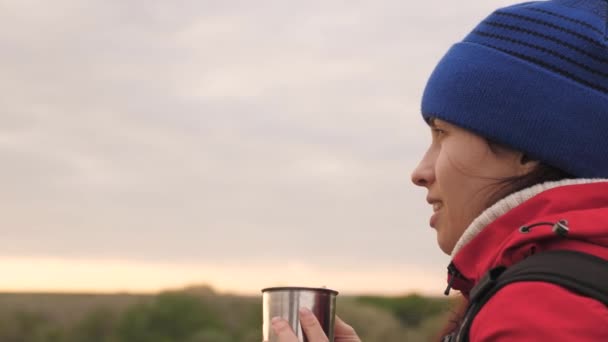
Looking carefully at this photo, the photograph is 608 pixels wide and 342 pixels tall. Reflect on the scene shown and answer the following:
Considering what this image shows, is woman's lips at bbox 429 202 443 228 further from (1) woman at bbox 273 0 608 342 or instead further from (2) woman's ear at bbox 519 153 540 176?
(2) woman's ear at bbox 519 153 540 176

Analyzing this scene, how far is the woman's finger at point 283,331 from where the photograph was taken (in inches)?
80.6

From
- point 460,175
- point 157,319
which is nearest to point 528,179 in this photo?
point 460,175

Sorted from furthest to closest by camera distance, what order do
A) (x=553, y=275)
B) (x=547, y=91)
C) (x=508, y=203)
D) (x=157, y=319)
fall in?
1. (x=157, y=319)
2. (x=547, y=91)
3. (x=508, y=203)
4. (x=553, y=275)

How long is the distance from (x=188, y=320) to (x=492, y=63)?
10652 millimetres

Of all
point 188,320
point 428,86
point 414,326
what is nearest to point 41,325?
point 188,320

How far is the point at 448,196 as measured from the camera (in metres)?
2.06

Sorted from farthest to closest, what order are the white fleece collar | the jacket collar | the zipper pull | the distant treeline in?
the distant treeline, the zipper pull, the white fleece collar, the jacket collar

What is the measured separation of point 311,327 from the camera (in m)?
2.07

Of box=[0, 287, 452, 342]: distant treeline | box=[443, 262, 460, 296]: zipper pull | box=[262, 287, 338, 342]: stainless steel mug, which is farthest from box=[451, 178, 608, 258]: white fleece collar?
box=[0, 287, 452, 342]: distant treeline

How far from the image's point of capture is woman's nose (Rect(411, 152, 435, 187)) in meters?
2.11

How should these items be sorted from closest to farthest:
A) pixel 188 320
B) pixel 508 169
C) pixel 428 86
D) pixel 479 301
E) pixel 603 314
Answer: pixel 603 314 → pixel 479 301 → pixel 508 169 → pixel 428 86 → pixel 188 320

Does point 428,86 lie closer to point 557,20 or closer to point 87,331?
point 557,20

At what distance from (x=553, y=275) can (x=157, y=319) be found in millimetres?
11294

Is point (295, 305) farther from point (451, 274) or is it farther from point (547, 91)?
point (547, 91)
